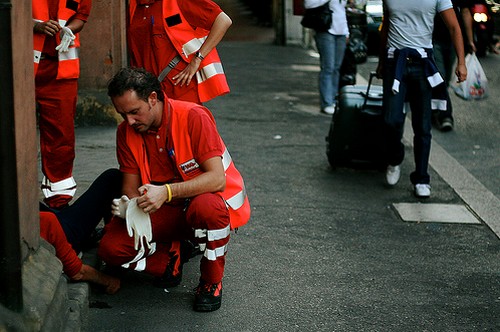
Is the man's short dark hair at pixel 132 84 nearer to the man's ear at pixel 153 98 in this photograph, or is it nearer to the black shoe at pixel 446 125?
the man's ear at pixel 153 98

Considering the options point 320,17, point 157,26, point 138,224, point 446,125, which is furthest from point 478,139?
point 138,224

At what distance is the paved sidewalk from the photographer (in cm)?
467

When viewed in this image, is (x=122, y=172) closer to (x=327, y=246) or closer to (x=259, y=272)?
(x=259, y=272)

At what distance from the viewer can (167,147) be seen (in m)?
4.65

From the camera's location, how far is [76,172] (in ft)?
22.7

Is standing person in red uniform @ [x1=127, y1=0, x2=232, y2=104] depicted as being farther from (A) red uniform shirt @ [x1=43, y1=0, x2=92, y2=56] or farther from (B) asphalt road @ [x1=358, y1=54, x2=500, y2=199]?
(B) asphalt road @ [x1=358, y1=54, x2=500, y2=199]

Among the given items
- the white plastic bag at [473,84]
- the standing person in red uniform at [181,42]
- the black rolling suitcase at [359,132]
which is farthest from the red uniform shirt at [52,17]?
the white plastic bag at [473,84]

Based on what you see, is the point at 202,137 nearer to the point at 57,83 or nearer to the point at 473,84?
the point at 57,83

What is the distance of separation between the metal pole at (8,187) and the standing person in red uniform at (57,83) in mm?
1927

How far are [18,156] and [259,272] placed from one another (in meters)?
2.10

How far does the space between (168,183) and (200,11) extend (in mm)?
1192

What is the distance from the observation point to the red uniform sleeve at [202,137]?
4578mm

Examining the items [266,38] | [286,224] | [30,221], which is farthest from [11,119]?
[266,38]

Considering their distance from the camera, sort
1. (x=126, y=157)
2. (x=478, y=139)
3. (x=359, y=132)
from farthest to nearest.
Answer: (x=478, y=139) → (x=359, y=132) → (x=126, y=157)
